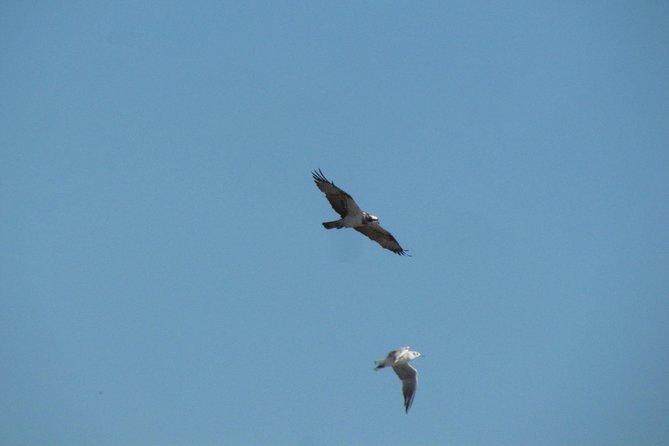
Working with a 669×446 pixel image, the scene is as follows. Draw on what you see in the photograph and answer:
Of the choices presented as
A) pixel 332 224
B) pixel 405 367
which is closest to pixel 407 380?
pixel 405 367

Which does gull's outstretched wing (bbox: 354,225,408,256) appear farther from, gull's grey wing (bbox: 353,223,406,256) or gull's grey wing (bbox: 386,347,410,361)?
gull's grey wing (bbox: 386,347,410,361)

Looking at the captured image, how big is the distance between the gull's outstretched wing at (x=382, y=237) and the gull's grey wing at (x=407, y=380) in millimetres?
6013

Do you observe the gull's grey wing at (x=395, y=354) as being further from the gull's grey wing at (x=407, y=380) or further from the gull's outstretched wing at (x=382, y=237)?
the gull's outstretched wing at (x=382, y=237)

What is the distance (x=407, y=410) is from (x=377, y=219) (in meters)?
6.73

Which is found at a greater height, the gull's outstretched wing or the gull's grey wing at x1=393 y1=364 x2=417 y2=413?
the gull's outstretched wing

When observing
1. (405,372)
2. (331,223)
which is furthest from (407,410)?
(331,223)

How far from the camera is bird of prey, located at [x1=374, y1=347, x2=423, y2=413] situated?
23.4m

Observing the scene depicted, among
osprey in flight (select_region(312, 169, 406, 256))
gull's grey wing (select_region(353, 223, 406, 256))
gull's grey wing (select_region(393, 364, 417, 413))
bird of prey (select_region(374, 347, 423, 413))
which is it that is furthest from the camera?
gull's grey wing (select_region(353, 223, 406, 256))

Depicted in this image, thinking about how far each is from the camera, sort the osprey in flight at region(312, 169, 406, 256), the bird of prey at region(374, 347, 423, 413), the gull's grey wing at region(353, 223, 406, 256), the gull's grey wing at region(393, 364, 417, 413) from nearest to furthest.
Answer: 1. the bird of prey at region(374, 347, 423, 413)
2. the gull's grey wing at region(393, 364, 417, 413)
3. the osprey in flight at region(312, 169, 406, 256)
4. the gull's grey wing at region(353, 223, 406, 256)

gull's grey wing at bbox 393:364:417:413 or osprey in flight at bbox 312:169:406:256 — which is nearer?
gull's grey wing at bbox 393:364:417:413

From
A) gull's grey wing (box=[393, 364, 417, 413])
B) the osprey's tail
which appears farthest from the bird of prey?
the osprey's tail

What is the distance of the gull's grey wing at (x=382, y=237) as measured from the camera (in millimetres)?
29219

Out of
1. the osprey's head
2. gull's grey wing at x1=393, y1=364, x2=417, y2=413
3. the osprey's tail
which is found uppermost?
the osprey's head

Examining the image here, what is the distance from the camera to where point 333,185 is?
26.4 meters
